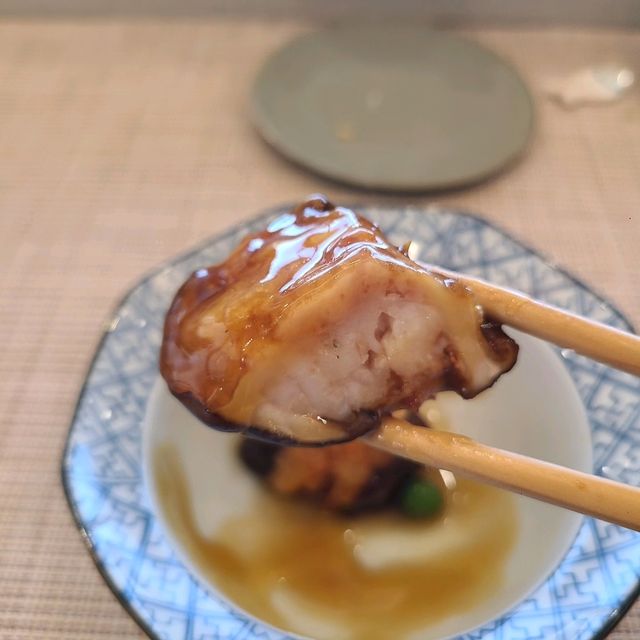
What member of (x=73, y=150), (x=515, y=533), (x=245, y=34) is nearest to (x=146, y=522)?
(x=515, y=533)

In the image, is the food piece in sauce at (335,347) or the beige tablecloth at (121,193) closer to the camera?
the food piece in sauce at (335,347)

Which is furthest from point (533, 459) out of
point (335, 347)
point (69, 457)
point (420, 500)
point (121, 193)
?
point (121, 193)

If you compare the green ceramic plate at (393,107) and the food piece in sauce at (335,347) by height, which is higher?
the food piece in sauce at (335,347)

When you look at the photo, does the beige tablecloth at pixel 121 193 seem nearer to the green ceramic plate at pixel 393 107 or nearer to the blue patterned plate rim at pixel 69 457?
the green ceramic plate at pixel 393 107

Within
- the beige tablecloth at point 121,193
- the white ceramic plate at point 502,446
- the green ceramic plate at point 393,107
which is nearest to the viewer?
the white ceramic plate at point 502,446

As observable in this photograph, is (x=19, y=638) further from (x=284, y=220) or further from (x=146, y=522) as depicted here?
(x=284, y=220)

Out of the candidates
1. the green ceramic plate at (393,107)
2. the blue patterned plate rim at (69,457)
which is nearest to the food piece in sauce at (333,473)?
the blue patterned plate rim at (69,457)
